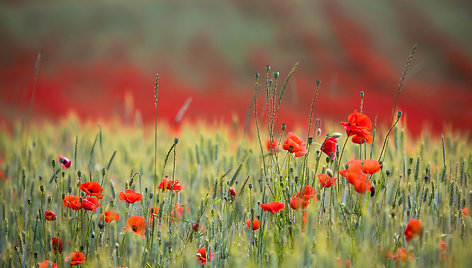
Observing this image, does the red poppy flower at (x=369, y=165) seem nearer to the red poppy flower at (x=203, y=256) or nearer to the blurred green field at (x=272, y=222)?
the blurred green field at (x=272, y=222)

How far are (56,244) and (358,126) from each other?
0.71 m

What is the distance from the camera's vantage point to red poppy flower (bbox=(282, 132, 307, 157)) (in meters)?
0.88

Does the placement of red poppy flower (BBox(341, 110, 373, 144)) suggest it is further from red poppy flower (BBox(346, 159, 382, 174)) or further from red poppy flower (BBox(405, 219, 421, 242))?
red poppy flower (BBox(405, 219, 421, 242))

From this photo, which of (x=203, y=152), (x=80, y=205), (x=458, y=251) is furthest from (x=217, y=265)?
(x=203, y=152)

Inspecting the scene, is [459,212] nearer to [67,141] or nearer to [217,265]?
[217,265]

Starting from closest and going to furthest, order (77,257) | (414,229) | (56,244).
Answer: (414,229) → (77,257) → (56,244)

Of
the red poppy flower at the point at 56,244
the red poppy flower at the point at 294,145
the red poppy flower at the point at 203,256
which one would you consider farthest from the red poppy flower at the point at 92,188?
the red poppy flower at the point at 294,145

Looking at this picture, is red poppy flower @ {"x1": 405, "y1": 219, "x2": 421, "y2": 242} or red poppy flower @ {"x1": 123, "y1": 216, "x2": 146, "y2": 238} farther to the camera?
red poppy flower @ {"x1": 123, "y1": 216, "x2": 146, "y2": 238}

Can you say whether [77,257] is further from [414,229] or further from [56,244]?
[414,229]

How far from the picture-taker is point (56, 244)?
92cm

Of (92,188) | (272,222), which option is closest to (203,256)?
(272,222)

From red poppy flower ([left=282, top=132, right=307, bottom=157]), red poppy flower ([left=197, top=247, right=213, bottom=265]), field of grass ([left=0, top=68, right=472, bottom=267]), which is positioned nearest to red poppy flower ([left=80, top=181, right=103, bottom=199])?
field of grass ([left=0, top=68, right=472, bottom=267])

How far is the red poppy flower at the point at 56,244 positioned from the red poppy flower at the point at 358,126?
0.67m

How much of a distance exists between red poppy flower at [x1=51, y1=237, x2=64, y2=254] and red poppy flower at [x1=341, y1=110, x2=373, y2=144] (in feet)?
2.19
